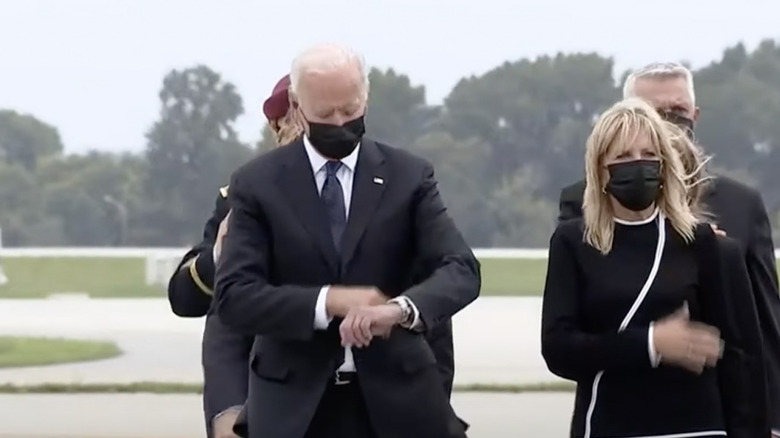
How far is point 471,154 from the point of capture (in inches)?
1460

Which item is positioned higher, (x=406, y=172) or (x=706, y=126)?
(x=406, y=172)

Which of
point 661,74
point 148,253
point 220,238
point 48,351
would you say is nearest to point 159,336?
point 48,351

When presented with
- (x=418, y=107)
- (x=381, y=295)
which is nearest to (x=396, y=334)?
(x=381, y=295)

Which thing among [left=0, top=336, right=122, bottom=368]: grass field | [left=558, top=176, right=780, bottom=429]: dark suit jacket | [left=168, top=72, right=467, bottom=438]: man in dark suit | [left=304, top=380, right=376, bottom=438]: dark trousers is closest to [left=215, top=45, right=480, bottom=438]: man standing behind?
[left=304, top=380, right=376, bottom=438]: dark trousers

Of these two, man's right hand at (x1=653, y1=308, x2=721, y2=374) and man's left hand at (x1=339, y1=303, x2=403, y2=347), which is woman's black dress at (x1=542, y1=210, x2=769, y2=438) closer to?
man's right hand at (x1=653, y1=308, x2=721, y2=374)

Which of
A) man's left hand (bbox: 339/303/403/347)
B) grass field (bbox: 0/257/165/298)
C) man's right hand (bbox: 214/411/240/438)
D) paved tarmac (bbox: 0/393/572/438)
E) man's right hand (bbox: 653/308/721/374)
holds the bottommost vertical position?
grass field (bbox: 0/257/165/298)

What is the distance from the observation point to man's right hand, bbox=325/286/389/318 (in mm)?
3383

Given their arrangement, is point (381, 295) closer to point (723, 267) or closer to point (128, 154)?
point (723, 267)

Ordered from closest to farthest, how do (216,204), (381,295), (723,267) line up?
(381,295) < (723,267) < (216,204)

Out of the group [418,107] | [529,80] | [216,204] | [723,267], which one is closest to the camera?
[723,267]

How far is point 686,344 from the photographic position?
12.0ft

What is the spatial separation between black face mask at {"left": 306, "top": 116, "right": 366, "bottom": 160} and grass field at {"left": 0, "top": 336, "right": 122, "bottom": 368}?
12.6m

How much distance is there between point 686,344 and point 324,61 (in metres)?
1.04

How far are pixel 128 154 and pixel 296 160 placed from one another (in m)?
33.9
